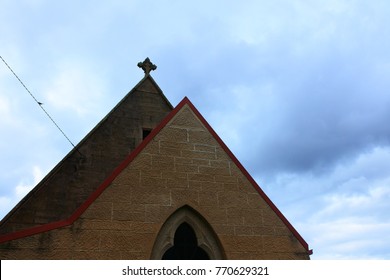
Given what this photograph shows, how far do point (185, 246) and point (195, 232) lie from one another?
1.16 feet

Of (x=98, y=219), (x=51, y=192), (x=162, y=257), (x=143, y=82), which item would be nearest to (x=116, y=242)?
(x=98, y=219)

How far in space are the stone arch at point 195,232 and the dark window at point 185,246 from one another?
0.32 ft

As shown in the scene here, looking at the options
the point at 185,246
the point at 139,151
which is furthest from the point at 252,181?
the point at 139,151

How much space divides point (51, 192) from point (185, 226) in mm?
5206

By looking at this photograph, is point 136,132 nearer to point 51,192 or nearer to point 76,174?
point 76,174

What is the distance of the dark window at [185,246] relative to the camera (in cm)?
663

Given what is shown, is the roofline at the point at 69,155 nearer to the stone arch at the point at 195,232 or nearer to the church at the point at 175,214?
the church at the point at 175,214

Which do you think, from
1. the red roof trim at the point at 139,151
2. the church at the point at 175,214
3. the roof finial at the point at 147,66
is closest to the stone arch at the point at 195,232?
the church at the point at 175,214

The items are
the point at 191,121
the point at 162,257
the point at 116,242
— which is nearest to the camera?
the point at 116,242

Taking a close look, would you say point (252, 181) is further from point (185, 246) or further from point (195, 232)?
point (185, 246)

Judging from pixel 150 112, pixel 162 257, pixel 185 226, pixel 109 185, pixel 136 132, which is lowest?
pixel 162 257

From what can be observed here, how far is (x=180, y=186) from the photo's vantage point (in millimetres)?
6777

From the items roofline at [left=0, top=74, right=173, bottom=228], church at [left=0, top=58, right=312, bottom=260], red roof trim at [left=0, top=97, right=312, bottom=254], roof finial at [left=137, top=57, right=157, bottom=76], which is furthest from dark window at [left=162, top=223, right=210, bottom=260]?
roof finial at [left=137, top=57, right=157, bottom=76]

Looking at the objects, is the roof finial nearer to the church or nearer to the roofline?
the roofline
